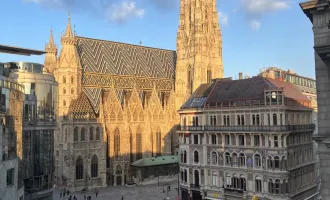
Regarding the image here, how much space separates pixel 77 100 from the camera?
2859 inches

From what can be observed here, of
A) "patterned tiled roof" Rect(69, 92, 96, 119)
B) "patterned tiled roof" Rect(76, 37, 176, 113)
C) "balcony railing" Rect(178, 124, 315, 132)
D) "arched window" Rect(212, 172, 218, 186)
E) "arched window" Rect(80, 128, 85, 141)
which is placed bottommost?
"arched window" Rect(212, 172, 218, 186)

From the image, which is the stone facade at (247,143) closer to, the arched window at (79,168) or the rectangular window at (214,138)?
the rectangular window at (214,138)

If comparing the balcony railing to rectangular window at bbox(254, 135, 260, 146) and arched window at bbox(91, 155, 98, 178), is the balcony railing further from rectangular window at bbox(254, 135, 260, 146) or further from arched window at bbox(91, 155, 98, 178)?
arched window at bbox(91, 155, 98, 178)

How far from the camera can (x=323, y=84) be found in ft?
66.9

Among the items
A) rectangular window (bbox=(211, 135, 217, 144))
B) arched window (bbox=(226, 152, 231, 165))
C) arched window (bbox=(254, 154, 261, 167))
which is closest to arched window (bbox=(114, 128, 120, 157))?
rectangular window (bbox=(211, 135, 217, 144))

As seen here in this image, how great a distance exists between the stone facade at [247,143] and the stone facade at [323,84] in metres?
21.8

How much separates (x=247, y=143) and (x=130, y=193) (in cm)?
2996

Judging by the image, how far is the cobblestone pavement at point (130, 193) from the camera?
2463 inches

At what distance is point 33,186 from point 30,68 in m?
12.7

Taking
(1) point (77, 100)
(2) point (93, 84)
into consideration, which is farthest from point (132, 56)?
(1) point (77, 100)

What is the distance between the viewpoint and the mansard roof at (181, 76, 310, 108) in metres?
46.4

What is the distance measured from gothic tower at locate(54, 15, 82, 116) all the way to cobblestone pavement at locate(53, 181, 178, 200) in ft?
58.5

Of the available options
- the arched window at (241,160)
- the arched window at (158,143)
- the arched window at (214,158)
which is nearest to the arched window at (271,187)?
the arched window at (241,160)

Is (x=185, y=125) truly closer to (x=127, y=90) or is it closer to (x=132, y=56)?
(x=127, y=90)
